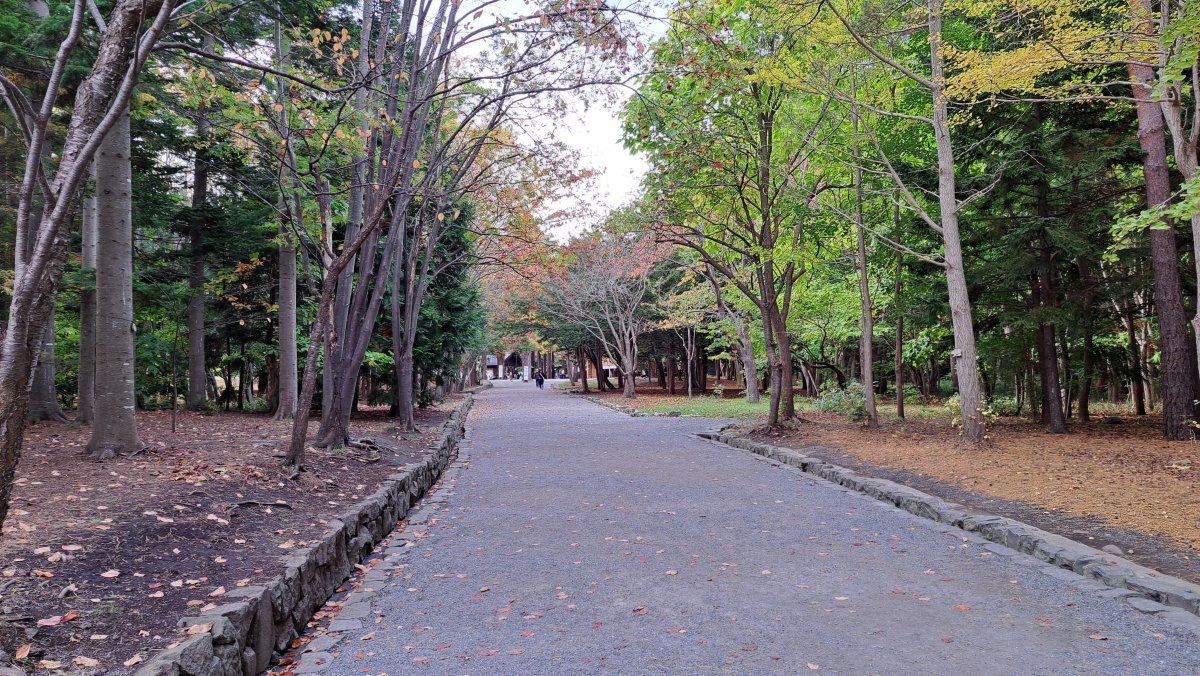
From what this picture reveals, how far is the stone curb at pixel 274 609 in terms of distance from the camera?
3.09 metres

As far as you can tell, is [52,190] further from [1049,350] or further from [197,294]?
[1049,350]

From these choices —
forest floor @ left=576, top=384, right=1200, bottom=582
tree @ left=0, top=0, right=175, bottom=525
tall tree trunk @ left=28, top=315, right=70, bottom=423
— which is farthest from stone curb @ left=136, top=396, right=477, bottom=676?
tall tree trunk @ left=28, top=315, right=70, bottom=423

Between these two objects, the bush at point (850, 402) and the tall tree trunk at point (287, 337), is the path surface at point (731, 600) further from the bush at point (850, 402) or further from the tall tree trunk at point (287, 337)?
the bush at point (850, 402)

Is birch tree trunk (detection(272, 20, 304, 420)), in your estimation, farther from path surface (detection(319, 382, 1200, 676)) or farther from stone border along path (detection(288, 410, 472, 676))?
path surface (detection(319, 382, 1200, 676))

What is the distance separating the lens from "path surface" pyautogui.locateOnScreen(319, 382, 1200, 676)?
3.59 m

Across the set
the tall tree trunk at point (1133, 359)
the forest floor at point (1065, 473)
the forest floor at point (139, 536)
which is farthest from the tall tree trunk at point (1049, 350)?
the forest floor at point (139, 536)

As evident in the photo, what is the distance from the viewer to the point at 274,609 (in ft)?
12.9

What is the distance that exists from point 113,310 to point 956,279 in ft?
38.0

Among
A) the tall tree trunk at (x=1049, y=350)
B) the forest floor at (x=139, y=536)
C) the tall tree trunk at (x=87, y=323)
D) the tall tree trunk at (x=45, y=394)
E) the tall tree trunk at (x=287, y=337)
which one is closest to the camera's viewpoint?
the forest floor at (x=139, y=536)

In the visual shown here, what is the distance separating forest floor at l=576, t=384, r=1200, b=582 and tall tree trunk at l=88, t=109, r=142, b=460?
901 cm

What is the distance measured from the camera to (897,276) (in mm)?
15977

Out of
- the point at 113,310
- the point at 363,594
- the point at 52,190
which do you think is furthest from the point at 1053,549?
the point at 113,310

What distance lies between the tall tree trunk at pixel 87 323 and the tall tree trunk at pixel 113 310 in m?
3.20

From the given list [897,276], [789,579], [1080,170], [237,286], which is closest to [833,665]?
[789,579]
